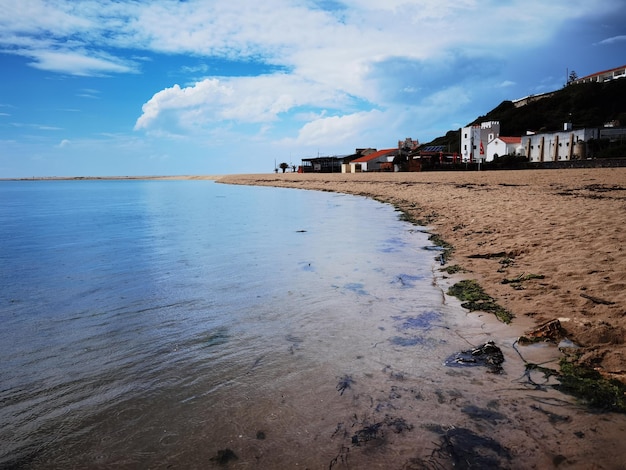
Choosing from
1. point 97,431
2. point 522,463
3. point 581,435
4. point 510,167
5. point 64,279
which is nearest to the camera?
point 522,463

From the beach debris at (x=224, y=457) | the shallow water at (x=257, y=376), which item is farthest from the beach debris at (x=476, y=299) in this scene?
the beach debris at (x=224, y=457)

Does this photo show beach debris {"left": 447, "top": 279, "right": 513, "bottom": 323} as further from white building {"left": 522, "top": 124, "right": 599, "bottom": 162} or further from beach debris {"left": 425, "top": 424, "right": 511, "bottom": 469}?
white building {"left": 522, "top": 124, "right": 599, "bottom": 162}

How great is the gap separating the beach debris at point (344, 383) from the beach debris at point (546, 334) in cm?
216

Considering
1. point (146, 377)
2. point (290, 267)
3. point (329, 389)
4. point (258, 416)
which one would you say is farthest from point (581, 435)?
point (290, 267)

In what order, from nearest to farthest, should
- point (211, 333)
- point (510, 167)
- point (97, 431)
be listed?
point (97, 431)
point (211, 333)
point (510, 167)

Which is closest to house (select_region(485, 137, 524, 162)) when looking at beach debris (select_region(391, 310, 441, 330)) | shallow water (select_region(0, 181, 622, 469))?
shallow water (select_region(0, 181, 622, 469))

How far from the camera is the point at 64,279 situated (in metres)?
8.80

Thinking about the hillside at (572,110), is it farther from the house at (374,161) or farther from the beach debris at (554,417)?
the beach debris at (554,417)

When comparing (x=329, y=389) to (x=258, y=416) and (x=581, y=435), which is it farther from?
(x=581, y=435)

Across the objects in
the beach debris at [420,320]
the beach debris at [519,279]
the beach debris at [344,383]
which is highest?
the beach debris at [519,279]

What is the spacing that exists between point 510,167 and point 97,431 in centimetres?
4708

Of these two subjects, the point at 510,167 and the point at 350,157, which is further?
the point at 350,157

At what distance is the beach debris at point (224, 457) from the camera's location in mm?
2889

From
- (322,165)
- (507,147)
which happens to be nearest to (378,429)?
(507,147)
